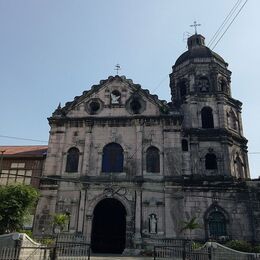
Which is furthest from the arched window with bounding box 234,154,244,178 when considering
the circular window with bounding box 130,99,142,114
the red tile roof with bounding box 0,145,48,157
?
the red tile roof with bounding box 0,145,48,157

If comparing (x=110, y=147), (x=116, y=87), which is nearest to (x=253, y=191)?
(x=110, y=147)

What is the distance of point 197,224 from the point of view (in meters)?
24.2

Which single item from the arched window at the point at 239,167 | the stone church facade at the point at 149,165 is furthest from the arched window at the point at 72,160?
the arched window at the point at 239,167

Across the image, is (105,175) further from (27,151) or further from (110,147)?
(27,151)

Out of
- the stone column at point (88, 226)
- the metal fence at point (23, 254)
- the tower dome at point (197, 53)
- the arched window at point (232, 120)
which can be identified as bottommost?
the metal fence at point (23, 254)

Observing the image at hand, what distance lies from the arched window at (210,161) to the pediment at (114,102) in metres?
5.68

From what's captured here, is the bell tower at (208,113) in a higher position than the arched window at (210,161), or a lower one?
higher

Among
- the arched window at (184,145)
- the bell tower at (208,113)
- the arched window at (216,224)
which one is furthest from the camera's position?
the arched window at (184,145)

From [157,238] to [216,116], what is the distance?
41.9ft

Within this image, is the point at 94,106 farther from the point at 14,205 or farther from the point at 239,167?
the point at 239,167

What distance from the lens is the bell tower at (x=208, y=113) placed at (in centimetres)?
2900

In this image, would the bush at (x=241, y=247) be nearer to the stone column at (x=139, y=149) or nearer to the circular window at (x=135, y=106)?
the stone column at (x=139, y=149)

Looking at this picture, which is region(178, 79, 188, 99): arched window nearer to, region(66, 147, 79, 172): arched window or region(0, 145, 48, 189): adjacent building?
region(66, 147, 79, 172): arched window

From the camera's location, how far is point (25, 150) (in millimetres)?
32719
